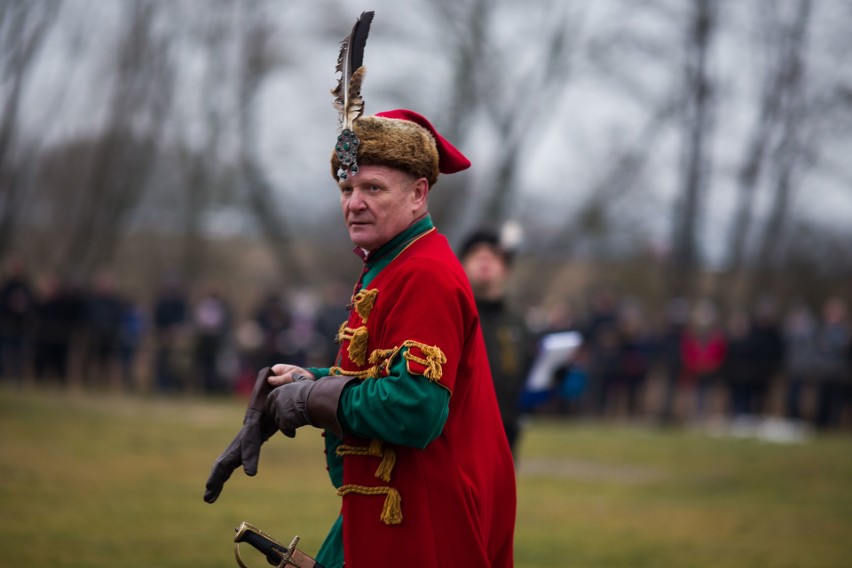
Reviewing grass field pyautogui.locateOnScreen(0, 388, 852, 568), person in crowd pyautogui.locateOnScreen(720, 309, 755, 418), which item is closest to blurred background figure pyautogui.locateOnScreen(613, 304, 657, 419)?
person in crowd pyautogui.locateOnScreen(720, 309, 755, 418)

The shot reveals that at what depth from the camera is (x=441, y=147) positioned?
404cm

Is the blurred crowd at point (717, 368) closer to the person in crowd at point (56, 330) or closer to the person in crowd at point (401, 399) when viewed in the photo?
the person in crowd at point (56, 330)

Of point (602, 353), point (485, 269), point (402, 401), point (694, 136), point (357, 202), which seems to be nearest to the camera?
point (402, 401)

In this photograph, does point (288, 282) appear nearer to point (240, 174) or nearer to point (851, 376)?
→ point (240, 174)

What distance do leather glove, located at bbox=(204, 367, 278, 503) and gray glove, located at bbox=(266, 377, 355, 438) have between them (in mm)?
93

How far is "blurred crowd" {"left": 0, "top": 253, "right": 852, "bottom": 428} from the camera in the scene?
2022 cm

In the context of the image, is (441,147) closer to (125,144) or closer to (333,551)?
(333,551)

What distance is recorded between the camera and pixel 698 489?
12.6 m

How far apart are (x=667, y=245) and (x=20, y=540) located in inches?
818

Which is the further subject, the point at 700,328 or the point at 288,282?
the point at 288,282

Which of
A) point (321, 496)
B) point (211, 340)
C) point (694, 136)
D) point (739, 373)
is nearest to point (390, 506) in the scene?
point (321, 496)

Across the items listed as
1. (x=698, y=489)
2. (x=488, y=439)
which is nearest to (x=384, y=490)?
(x=488, y=439)

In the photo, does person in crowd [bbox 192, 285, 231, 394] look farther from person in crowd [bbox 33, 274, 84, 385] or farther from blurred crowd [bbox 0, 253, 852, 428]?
person in crowd [bbox 33, 274, 84, 385]

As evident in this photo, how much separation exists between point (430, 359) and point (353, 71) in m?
1.02
